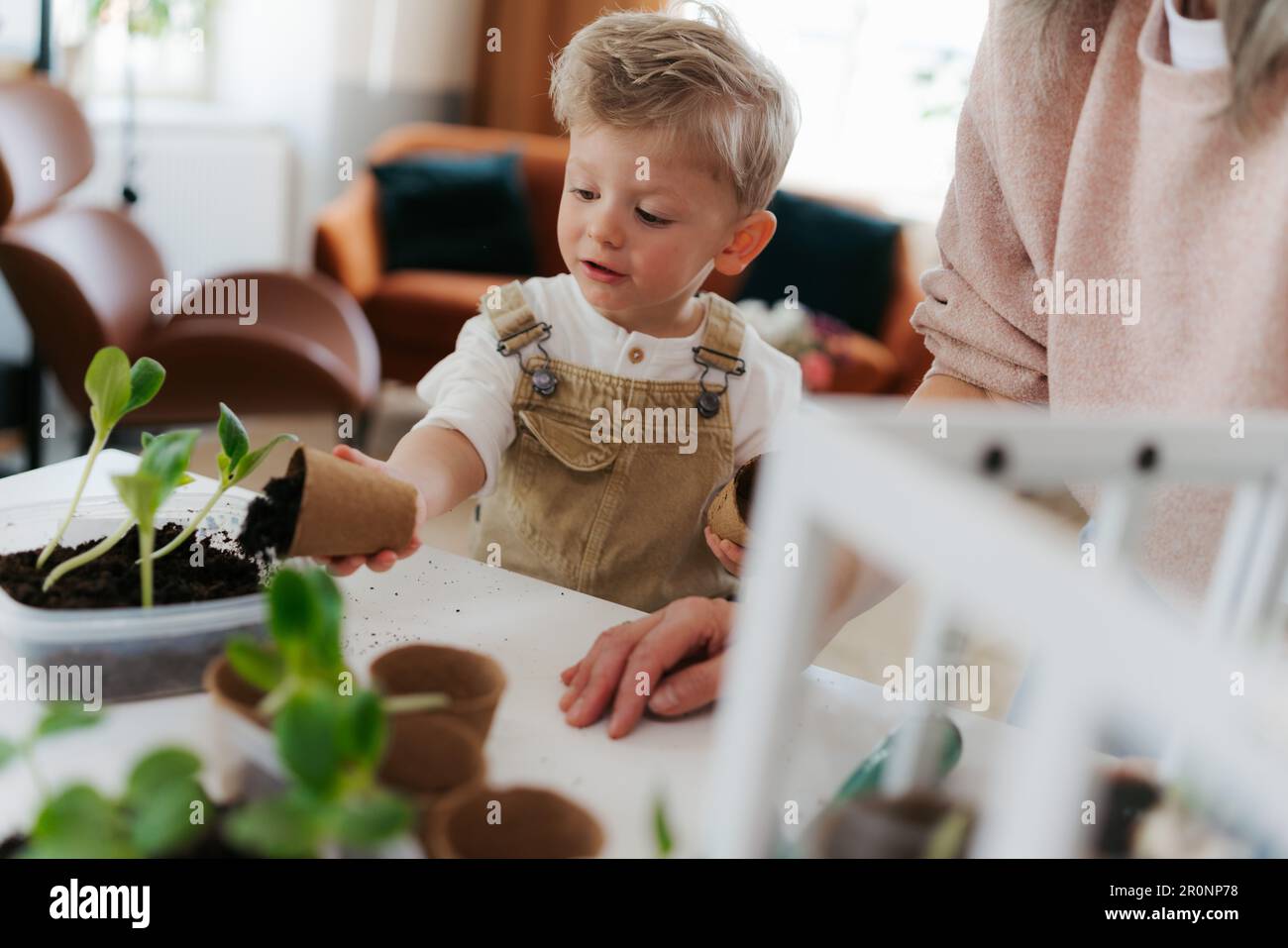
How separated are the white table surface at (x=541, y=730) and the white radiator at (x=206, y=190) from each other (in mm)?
3051

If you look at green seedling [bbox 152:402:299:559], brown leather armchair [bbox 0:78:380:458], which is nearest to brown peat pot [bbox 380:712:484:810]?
green seedling [bbox 152:402:299:559]

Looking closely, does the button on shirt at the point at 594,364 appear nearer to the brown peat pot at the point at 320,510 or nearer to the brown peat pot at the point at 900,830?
the brown peat pot at the point at 320,510

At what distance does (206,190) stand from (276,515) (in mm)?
3546

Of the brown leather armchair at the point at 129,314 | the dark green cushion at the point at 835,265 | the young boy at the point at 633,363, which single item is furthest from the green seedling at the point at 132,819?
the dark green cushion at the point at 835,265

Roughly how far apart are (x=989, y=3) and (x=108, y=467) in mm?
829

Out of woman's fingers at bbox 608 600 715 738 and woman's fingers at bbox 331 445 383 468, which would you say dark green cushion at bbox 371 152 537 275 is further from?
woman's fingers at bbox 608 600 715 738

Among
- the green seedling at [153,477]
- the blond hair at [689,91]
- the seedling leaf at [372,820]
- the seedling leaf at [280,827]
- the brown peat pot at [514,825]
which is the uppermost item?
the blond hair at [689,91]

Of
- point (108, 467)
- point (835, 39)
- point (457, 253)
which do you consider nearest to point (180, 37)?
point (457, 253)

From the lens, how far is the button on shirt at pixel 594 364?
45.6 inches

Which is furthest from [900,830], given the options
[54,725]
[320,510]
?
[320,510]

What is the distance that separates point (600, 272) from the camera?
→ 108 cm

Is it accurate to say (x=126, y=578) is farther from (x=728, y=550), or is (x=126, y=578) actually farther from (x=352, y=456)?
(x=728, y=550)

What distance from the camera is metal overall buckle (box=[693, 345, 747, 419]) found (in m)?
1.19

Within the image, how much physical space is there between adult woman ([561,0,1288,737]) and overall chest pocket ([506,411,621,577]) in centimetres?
34
